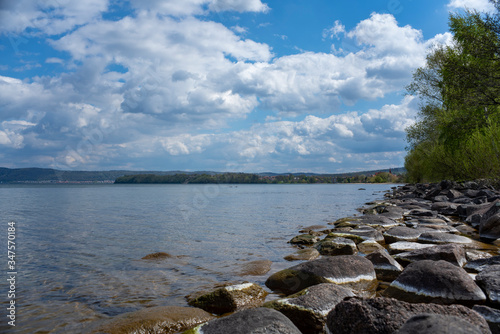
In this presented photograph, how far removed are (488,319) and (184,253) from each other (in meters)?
10.3

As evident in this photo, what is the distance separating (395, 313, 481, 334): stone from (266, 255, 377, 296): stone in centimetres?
356

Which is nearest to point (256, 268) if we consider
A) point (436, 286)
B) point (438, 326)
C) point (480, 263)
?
point (436, 286)

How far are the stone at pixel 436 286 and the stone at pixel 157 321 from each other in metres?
3.80

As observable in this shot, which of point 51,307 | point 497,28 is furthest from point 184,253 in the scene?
point 497,28

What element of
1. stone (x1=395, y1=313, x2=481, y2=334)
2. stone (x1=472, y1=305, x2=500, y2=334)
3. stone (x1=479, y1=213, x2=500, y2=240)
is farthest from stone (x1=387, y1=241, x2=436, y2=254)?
stone (x1=395, y1=313, x2=481, y2=334)

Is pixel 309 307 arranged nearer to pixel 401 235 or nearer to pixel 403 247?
pixel 403 247

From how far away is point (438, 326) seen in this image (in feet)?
10.8

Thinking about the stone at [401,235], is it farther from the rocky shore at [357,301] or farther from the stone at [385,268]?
the stone at [385,268]

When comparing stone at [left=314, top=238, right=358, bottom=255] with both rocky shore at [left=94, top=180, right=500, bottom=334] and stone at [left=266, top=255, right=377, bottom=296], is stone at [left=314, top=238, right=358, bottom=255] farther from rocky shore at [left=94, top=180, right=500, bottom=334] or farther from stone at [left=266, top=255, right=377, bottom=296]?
stone at [left=266, top=255, right=377, bottom=296]

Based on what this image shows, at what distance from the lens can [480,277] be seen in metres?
5.99

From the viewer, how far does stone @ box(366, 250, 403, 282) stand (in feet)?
26.0

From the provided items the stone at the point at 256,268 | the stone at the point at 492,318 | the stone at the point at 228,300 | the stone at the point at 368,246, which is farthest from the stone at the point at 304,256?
the stone at the point at 492,318

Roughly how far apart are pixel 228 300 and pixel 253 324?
2.09 m

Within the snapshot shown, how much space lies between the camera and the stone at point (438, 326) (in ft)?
10.5
